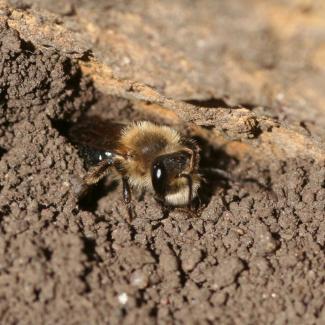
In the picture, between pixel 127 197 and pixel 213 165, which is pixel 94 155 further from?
pixel 213 165

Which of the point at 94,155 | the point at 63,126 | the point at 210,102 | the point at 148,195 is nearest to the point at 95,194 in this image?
the point at 94,155

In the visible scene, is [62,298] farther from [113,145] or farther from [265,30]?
[265,30]

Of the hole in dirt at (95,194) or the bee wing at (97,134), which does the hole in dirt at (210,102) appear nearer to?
the bee wing at (97,134)

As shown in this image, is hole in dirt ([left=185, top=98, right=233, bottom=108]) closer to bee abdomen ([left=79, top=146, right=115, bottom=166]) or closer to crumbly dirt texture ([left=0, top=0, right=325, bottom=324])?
crumbly dirt texture ([left=0, top=0, right=325, bottom=324])

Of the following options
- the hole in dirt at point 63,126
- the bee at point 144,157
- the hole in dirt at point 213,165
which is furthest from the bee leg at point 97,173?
the hole in dirt at point 213,165

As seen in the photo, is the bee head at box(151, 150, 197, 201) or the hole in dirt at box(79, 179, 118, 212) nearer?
the bee head at box(151, 150, 197, 201)

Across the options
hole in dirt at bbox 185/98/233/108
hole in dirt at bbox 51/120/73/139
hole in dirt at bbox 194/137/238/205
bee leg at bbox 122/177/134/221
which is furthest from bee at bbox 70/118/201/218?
hole in dirt at bbox 185/98/233/108

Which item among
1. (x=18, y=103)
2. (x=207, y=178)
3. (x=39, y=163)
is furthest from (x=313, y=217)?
(x=18, y=103)
